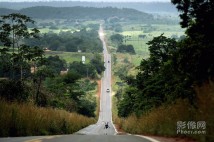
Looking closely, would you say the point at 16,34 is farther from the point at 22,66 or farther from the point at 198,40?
the point at 198,40

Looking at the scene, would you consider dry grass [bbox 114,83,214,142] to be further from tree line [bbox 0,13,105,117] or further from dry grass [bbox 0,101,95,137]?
tree line [bbox 0,13,105,117]

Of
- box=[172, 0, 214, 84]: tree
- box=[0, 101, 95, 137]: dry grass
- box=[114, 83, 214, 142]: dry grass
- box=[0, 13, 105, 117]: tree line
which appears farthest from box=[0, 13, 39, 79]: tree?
box=[172, 0, 214, 84]: tree

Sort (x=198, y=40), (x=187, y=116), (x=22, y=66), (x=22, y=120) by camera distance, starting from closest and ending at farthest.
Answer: (x=187, y=116), (x=22, y=120), (x=198, y=40), (x=22, y=66)

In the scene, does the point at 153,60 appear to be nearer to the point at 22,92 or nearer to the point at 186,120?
the point at 22,92

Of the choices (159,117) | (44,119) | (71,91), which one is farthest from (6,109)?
(71,91)

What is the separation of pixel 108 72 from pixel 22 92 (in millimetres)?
126991

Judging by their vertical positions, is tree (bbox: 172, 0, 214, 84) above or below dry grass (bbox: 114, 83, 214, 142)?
above

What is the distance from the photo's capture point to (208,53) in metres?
16.1

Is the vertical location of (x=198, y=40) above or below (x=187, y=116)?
above

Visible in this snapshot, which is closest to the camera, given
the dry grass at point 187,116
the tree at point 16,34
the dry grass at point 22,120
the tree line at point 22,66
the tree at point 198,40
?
the dry grass at point 187,116

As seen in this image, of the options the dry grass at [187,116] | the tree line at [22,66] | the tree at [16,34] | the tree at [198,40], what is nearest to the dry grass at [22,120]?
the dry grass at [187,116]

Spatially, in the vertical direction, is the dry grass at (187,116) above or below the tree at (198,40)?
below

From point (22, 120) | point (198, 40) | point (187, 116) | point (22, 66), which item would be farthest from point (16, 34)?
point (187, 116)

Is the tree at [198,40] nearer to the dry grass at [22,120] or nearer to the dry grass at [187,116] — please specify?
the dry grass at [187,116]
